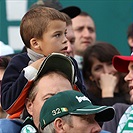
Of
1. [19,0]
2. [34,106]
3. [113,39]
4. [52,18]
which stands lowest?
[113,39]

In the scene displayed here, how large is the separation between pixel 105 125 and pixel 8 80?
1.11 metres

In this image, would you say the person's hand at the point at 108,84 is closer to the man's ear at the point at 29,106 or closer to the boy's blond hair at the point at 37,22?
the boy's blond hair at the point at 37,22

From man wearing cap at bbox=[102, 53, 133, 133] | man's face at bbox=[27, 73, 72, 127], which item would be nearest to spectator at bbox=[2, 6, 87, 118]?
man's face at bbox=[27, 73, 72, 127]

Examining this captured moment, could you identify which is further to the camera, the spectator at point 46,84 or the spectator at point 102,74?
the spectator at point 102,74

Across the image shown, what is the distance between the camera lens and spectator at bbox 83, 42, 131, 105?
248 inches

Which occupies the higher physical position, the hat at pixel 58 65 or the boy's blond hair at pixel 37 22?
the boy's blond hair at pixel 37 22

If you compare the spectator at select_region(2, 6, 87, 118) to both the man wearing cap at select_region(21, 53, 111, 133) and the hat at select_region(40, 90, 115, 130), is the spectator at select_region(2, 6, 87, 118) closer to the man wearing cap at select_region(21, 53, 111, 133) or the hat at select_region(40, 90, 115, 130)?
the man wearing cap at select_region(21, 53, 111, 133)

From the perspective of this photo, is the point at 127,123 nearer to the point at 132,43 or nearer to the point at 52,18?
the point at 52,18

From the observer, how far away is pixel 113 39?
8484 mm

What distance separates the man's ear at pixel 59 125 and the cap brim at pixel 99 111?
0.27 feet

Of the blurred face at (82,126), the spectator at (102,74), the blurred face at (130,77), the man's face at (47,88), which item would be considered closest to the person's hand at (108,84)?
the spectator at (102,74)

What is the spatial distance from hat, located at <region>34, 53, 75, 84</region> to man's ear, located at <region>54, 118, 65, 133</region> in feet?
1.68

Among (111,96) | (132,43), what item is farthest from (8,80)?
(132,43)

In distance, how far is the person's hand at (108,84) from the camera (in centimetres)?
627
